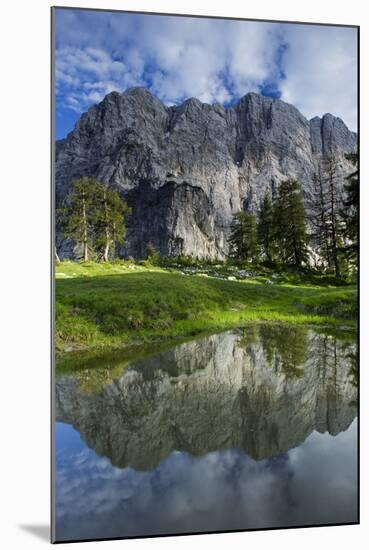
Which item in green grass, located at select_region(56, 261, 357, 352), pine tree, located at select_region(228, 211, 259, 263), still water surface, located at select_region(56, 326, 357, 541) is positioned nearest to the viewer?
still water surface, located at select_region(56, 326, 357, 541)

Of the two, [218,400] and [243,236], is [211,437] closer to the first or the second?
[218,400]

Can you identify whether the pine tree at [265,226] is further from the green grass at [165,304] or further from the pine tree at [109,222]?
the pine tree at [109,222]

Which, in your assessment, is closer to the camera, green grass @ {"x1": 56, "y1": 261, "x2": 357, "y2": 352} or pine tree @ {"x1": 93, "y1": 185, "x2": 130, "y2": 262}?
green grass @ {"x1": 56, "y1": 261, "x2": 357, "y2": 352}

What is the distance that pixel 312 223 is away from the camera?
7043 millimetres

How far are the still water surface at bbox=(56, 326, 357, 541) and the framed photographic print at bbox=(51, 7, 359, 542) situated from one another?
0.02 m

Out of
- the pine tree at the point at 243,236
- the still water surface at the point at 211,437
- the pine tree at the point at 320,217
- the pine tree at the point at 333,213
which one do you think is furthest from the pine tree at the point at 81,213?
the pine tree at the point at 333,213

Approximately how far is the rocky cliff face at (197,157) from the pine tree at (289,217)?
0.41 ft

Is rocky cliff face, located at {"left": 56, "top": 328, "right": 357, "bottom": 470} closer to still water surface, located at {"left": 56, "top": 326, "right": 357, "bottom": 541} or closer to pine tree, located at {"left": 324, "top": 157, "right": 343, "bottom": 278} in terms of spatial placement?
still water surface, located at {"left": 56, "top": 326, "right": 357, "bottom": 541}

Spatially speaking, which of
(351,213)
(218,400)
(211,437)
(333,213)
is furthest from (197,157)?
(211,437)

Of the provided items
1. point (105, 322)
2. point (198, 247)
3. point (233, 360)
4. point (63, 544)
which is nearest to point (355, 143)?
point (198, 247)

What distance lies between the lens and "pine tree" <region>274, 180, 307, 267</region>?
695 centimetres

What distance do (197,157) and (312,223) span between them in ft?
5.23

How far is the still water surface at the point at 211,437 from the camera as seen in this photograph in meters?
5.93

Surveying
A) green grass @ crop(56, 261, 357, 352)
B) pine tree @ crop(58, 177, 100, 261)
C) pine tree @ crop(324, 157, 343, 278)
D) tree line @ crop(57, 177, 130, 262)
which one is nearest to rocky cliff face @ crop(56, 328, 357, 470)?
green grass @ crop(56, 261, 357, 352)
